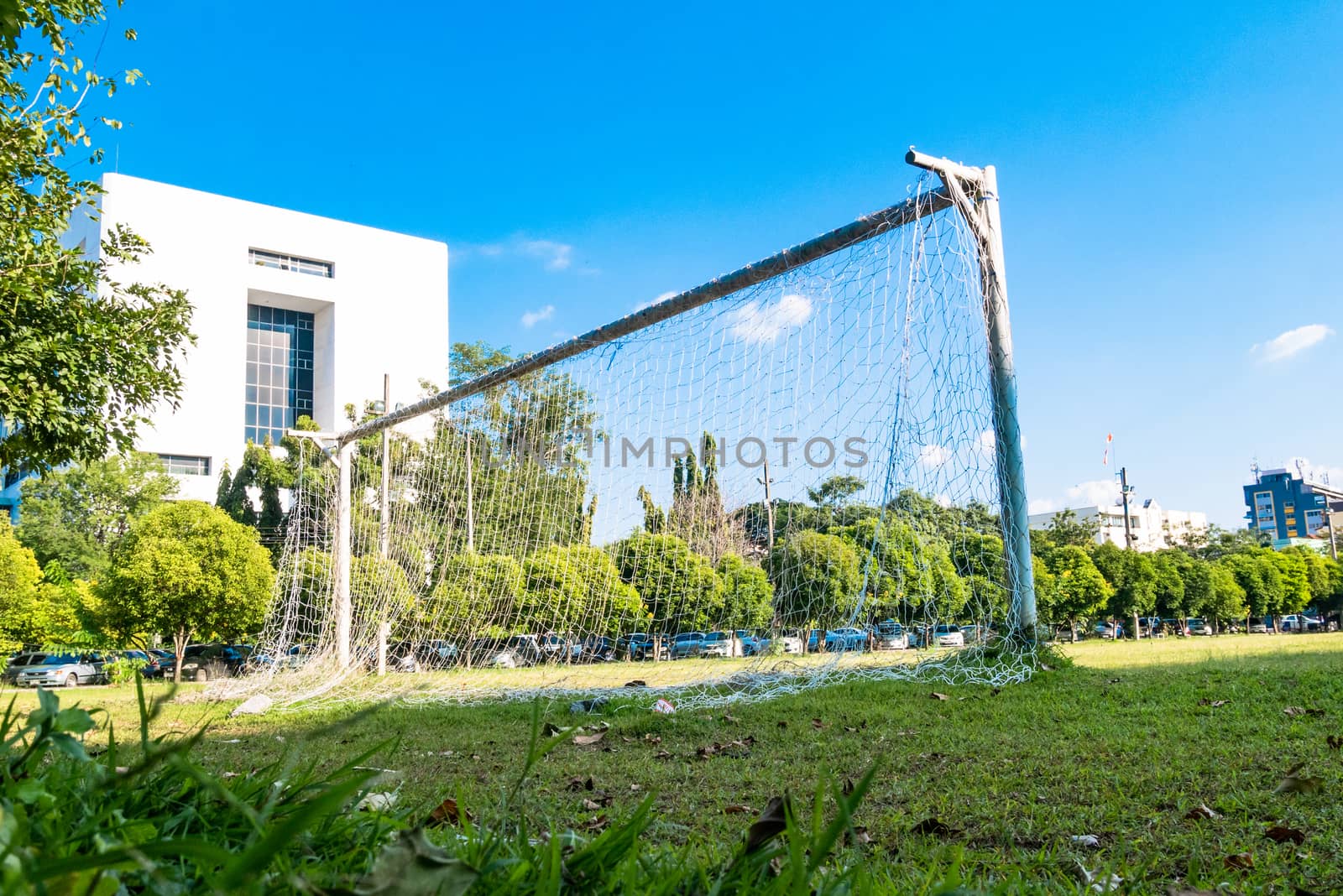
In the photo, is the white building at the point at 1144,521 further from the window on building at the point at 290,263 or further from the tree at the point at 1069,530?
the window on building at the point at 290,263

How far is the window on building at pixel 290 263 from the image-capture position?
33812 mm

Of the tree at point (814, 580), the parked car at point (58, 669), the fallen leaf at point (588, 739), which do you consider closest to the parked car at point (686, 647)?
the tree at point (814, 580)

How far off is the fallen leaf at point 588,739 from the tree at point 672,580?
90.0 inches

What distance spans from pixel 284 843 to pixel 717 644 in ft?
25.2

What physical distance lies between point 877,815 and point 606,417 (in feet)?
16.4

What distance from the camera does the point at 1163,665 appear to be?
4570 mm

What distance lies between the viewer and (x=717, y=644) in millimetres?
7957

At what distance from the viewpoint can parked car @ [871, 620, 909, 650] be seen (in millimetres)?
5457

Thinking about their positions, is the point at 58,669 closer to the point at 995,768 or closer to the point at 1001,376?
the point at 1001,376

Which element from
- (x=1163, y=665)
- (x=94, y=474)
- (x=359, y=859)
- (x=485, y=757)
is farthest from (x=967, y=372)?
(x=94, y=474)

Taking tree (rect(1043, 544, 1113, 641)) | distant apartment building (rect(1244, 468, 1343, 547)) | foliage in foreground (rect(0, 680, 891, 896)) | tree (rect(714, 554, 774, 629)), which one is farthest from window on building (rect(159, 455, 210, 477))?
distant apartment building (rect(1244, 468, 1343, 547))

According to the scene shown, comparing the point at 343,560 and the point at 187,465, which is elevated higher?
the point at 187,465

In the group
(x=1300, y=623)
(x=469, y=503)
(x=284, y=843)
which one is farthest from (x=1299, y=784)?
(x=1300, y=623)

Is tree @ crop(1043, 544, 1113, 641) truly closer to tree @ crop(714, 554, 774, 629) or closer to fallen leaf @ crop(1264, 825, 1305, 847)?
tree @ crop(714, 554, 774, 629)
